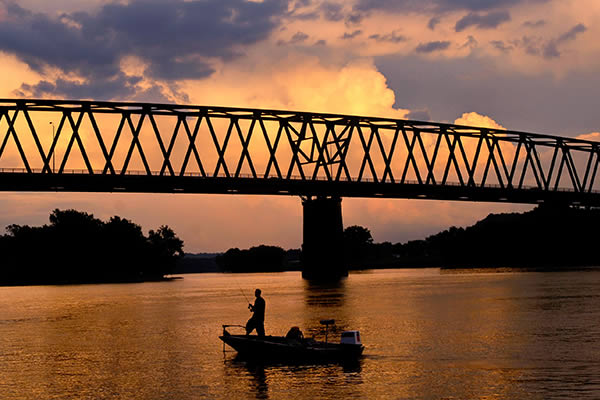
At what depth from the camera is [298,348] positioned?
34.2 metres

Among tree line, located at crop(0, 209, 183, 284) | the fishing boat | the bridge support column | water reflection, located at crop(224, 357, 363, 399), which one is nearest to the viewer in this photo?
water reflection, located at crop(224, 357, 363, 399)

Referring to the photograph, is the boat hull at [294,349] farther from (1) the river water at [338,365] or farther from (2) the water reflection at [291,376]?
(1) the river water at [338,365]

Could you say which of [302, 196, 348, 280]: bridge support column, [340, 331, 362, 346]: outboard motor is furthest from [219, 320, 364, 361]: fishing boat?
[302, 196, 348, 280]: bridge support column

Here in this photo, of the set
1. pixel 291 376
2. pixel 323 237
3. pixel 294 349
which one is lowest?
pixel 291 376

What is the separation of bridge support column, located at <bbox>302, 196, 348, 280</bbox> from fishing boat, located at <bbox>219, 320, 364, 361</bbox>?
308 feet

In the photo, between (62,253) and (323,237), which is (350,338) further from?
(62,253)

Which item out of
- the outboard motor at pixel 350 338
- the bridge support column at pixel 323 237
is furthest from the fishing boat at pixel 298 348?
the bridge support column at pixel 323 237

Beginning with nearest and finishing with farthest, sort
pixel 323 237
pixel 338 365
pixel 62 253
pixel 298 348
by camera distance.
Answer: pixel 338 365 < pixel 298 348 < pixel 323 237 < pixel 62 253

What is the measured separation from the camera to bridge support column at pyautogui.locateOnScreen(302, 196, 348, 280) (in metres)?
130

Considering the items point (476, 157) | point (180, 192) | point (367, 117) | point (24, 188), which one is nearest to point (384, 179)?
point (367, 117)

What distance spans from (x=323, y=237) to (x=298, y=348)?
95602 mm

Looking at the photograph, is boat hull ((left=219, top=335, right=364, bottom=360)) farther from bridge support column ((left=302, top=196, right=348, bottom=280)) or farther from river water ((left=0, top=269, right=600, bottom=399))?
bridge support column ((left=302, top=196, right=348, bottom=280))

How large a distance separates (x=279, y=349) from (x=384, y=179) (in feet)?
331

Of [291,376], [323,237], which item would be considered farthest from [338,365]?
[323,237]
